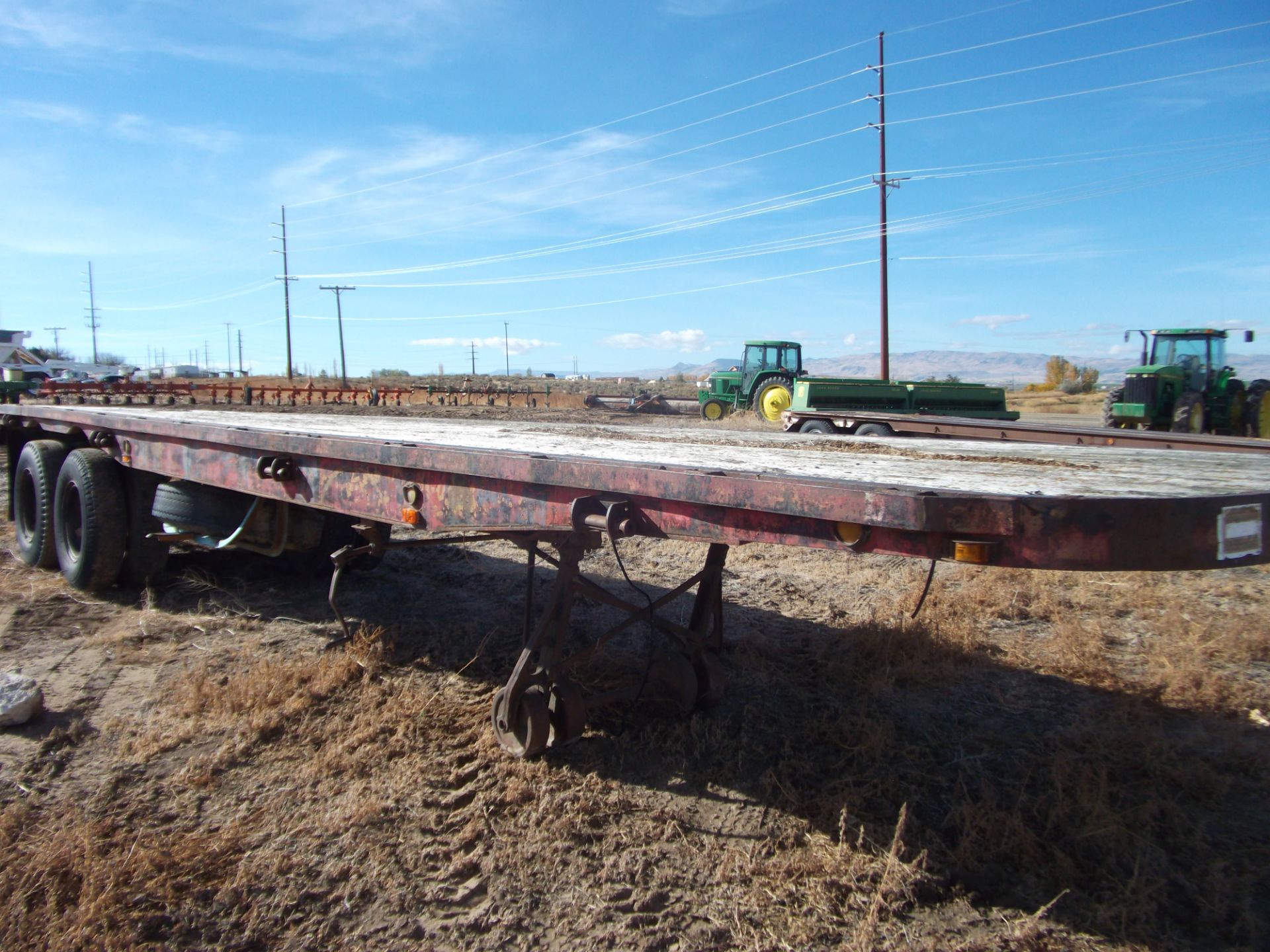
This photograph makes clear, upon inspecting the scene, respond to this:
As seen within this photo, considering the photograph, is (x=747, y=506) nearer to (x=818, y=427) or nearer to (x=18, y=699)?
(x=18, y=699)

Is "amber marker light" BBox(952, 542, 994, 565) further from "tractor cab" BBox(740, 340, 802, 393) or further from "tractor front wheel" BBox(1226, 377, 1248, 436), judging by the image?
"tractor cab" BBox(740, 340, 802, 393)

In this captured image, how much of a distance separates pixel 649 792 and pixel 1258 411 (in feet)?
60.4

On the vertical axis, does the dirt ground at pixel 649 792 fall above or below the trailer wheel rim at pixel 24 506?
below

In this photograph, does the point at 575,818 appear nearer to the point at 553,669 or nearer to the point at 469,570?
the point at 553,669

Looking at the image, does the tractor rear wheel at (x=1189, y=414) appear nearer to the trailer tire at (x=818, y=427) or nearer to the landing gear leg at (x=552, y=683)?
the trailer tire at (x=818, y=427)

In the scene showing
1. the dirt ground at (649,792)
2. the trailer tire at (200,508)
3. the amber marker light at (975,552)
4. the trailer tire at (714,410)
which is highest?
the trailer tire at (714,410)

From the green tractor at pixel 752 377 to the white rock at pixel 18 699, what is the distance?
68.9ft

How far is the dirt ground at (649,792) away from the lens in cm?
Result: 262

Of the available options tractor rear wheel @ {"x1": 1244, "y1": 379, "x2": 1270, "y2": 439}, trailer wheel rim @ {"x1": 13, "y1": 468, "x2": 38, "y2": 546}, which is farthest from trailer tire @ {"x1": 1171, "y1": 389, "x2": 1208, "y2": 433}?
trailer wheel rim @ {"x1": 13, "y1": 468, "x2": 38, "y2": 546}

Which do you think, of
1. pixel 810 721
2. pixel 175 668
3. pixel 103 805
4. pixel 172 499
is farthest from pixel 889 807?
pixel 172 499

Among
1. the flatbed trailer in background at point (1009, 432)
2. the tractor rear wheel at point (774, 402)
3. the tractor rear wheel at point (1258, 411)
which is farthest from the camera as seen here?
the tractor rear wheel at point (774, 402)

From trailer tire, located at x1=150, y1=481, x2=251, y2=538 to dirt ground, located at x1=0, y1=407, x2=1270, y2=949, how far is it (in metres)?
0.71

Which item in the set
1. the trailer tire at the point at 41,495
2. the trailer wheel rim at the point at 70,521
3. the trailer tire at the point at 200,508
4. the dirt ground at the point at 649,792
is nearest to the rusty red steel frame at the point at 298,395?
the trailer tire at the point at 41,495

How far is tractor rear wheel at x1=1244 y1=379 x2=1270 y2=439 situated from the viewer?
16422mm
